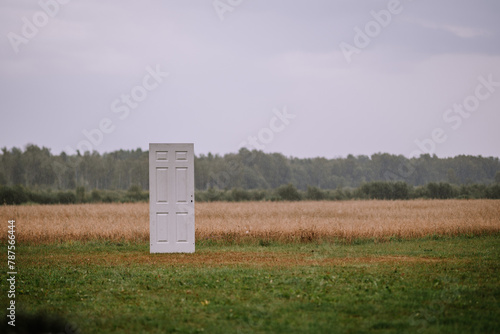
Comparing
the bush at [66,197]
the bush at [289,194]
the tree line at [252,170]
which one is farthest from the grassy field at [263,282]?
the tree line at [252,170]

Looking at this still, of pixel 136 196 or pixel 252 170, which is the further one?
pixel 252 170

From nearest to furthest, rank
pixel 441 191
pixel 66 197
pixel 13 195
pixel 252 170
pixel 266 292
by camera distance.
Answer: pixel 266 292
pixel 13 195
pixel 66 197
pixel 441 191
pixel 252 170

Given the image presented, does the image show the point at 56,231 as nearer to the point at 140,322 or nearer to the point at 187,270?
the point at 187,270

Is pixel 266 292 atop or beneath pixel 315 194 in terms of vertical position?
beneath

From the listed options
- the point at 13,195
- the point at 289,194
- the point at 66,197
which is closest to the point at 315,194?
the point at 289,194

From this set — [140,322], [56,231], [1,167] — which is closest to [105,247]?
[56,231]

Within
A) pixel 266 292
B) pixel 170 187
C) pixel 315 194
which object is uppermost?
pixel 170 187

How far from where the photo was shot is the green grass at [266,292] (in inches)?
316

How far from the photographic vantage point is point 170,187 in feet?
54.1

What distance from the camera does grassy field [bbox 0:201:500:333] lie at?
8.14 metres

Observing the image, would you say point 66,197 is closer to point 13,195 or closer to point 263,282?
point 13,195

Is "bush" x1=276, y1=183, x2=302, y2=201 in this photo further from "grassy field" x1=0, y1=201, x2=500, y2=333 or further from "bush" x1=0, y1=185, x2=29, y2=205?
"grassy field" x1=0, y1=201, x2=500, y2=333

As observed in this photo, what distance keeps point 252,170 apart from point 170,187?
242 feet

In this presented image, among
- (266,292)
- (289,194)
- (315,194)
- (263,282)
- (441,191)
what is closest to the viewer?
(266,292)
